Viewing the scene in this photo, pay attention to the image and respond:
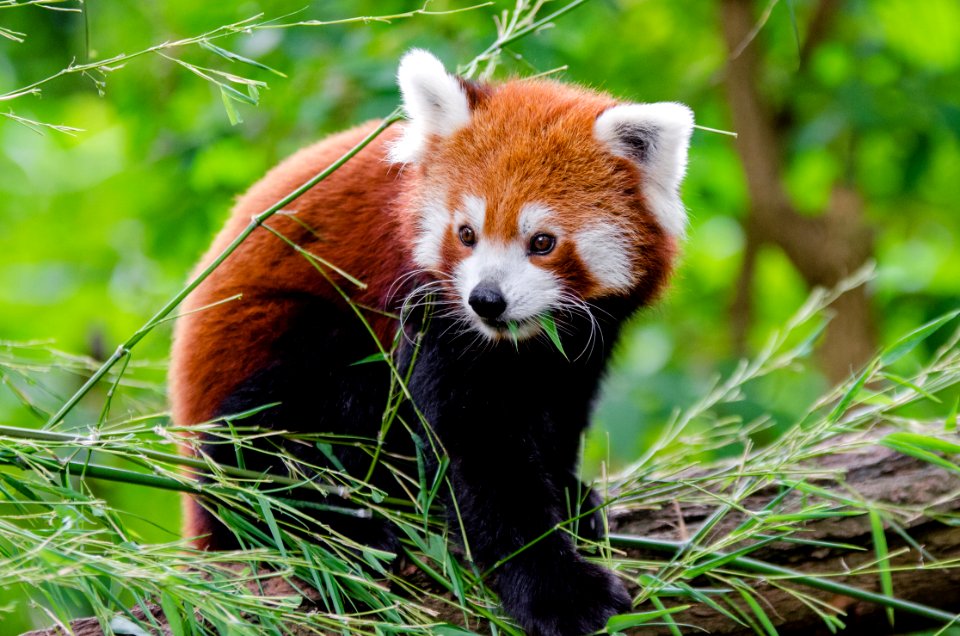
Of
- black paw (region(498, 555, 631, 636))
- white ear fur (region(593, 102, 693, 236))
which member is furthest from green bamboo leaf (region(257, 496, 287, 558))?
white ear fur (region(593, 102, 693, 236))

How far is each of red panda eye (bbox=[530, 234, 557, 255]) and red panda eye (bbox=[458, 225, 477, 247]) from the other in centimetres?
16

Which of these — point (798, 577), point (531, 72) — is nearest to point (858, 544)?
point (798, 577)

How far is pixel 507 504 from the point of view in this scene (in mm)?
2523

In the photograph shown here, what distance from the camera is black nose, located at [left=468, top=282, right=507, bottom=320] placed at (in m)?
2.40

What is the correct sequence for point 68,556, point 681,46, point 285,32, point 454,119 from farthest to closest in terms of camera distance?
point 681,46, point 285,32, point 454,119, point 68,556

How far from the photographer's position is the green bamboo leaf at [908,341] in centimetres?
221

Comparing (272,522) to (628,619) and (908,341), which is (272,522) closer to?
(628,619)

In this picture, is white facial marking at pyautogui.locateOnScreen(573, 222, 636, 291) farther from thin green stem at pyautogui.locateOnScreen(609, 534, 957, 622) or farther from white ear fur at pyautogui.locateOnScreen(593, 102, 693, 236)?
thin green stem at pyautogui.locateOnScreen(609, 534, 957, 622)

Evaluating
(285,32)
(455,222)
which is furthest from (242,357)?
(285,32)

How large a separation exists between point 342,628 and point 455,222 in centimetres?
113

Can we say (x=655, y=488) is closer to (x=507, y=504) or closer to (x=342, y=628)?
(x=507, y=504)

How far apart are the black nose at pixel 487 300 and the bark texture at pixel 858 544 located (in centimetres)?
85

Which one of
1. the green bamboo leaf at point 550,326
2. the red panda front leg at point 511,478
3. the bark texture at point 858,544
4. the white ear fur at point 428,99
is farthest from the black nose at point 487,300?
the bark texture at point 858,544

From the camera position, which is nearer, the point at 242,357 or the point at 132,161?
the point at 242,357
